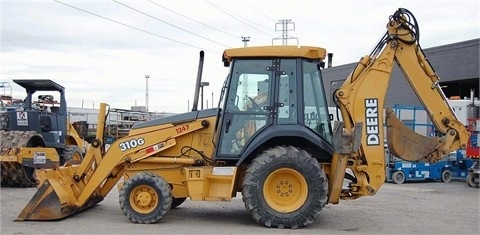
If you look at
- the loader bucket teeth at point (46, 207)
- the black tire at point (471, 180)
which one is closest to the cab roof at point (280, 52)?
the loader bucket teeth at point (46, 207)

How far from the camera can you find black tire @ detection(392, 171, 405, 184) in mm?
16802

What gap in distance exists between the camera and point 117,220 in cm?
906

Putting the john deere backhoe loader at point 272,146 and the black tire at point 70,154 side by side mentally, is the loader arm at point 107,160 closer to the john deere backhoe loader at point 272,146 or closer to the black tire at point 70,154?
the john deere backhoe loader at point 272,146

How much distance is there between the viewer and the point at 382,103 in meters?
8.99

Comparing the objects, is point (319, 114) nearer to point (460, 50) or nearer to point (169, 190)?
point (169, 190)

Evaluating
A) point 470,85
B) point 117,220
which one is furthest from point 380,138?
point 470,85

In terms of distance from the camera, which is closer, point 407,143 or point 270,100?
point 270,100

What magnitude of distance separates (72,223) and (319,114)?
14.1ft

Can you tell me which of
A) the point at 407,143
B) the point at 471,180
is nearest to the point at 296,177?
the point at 407,143

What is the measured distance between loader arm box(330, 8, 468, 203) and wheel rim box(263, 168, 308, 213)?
0.60m

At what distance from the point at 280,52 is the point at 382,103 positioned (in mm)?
1874

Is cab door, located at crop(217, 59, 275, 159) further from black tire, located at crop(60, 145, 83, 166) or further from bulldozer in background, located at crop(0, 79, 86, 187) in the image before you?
black tire, located at crop(60, 145, 83, 166)

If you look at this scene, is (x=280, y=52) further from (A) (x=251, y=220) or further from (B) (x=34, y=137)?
(B) (x=34, y=137)

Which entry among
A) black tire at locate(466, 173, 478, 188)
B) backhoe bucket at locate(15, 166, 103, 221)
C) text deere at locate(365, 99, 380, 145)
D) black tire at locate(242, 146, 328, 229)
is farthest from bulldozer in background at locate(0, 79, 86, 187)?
black tire at locate(466, 173, 478, 188)
